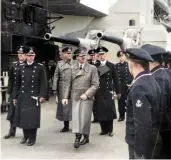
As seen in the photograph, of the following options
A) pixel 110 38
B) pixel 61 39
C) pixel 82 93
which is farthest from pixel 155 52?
pixel 110 38

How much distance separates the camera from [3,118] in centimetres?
862

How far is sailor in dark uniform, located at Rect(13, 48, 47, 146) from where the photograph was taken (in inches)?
242

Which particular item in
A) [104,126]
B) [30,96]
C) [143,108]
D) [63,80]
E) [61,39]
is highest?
[61,39]

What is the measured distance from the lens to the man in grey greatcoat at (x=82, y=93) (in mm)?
5844

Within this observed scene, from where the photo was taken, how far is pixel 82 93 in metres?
5.93

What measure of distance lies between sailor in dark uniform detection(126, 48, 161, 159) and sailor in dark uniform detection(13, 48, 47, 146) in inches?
127

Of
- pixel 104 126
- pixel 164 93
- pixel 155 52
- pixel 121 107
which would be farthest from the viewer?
pixel 121 107

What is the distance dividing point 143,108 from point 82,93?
10.0 feet

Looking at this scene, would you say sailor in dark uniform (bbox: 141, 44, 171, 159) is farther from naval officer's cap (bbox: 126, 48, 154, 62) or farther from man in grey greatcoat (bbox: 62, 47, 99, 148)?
man in grey greatcoat (bbox: 62, 47, 99, 148)

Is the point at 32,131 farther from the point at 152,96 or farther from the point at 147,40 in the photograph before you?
the point at 147,40

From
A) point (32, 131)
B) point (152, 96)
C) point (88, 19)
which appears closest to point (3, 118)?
point (32, 131)

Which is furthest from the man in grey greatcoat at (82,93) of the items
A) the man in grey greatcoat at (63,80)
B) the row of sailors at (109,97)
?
the man in grey greatcoat at (63,80)

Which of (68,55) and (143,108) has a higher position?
(68,55)

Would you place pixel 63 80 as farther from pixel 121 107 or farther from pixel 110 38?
pixel 110 38
